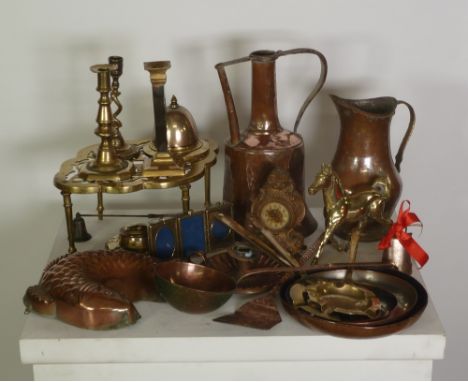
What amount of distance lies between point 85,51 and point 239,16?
0.28 m

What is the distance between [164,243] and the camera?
1.08 metres

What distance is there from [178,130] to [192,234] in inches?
6.8

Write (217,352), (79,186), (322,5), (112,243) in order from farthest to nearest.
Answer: (322,5)
(112,243)
(79,186)
(217,352)

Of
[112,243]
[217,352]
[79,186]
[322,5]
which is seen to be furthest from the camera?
[322,5]

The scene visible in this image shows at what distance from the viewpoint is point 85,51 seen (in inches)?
51.1

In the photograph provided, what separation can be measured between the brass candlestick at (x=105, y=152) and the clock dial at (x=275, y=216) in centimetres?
20

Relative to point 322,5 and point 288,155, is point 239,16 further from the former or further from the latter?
point 288,155

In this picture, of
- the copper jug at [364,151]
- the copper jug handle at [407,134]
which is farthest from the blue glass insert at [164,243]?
the copper jug handle at [407,134]

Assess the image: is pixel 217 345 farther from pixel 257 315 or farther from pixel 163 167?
pixel 163 167

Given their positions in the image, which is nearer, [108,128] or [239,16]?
[108,128]

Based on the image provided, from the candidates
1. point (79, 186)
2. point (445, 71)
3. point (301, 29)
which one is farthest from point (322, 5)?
point (79, 186)

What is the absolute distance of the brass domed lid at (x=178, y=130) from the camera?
1153 mm

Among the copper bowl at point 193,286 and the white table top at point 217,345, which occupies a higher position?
the copper bowl at point 193,286

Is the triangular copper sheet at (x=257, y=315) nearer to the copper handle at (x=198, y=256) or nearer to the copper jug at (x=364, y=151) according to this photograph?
the copper handle at (x=198, y=256)
